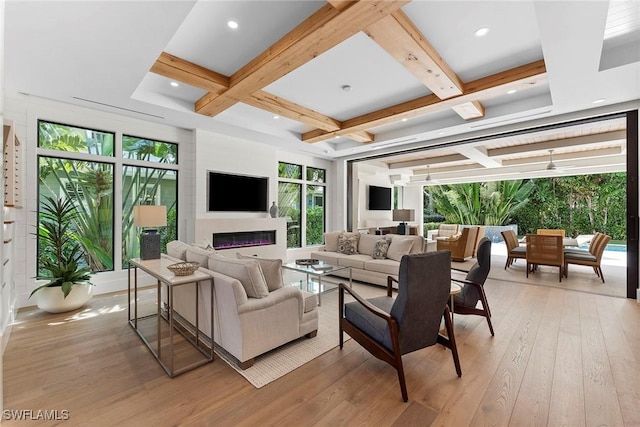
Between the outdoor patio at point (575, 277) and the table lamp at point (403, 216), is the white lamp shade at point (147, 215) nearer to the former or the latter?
the outdoor patio at point (575, 277)

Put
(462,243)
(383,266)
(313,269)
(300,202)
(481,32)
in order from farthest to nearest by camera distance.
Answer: (300,202)
(462,243)
(383,266)
(313,269)
(481,32)

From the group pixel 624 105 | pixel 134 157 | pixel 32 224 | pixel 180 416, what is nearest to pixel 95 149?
pixel 134 157

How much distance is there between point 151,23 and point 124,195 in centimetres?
329

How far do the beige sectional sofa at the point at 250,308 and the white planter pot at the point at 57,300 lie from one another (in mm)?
1830

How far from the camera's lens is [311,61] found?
318cm

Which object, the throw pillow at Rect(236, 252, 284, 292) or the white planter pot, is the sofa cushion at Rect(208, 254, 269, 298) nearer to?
the throw pillow at Rect(236, 252, 284, 292)

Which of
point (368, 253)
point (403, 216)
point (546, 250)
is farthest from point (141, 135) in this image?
point (546, 250)

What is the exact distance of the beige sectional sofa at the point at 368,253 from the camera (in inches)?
182

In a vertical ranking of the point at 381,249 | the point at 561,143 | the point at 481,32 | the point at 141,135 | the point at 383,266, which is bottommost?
the point at 383,266

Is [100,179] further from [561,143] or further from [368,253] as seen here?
[561,143]

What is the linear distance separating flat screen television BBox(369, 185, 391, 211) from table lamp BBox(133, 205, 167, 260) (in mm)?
6789

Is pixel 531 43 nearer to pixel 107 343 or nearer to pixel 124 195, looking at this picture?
pixel 107 343

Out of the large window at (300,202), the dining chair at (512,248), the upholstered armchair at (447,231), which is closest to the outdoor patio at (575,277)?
the dining chair at (512,248)

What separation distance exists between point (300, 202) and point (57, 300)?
16.7ft
